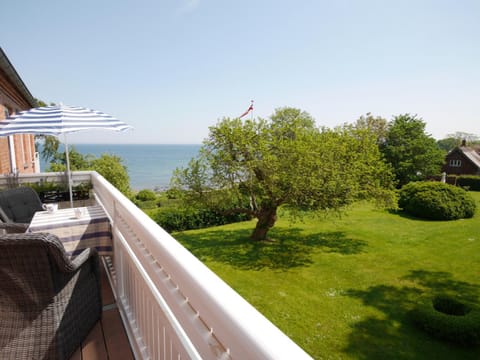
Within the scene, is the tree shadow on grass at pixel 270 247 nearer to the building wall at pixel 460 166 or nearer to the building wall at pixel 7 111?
the building wall at pixel 7 111

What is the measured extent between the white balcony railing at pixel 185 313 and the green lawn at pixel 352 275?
442 cm

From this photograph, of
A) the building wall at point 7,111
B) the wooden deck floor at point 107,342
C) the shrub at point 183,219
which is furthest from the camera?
the shrub at point 183,219

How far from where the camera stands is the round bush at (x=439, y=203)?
14.6 m

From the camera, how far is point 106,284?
3193 mm

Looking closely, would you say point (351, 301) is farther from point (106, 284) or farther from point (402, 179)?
point (402, 179)

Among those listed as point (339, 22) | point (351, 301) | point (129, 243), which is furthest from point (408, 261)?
point (129, 243)

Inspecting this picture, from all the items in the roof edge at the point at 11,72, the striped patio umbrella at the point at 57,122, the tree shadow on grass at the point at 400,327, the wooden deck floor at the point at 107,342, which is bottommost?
the tree shadow on grass at the point at 400,327

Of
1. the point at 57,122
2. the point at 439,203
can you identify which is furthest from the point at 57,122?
the point at 439,203

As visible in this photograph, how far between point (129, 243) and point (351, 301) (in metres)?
6.46

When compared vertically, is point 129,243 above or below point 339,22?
below

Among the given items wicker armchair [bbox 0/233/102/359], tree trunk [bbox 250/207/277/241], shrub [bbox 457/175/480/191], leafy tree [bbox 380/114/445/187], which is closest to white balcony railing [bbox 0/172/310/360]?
wicker armchair [bbox 0/233/102/359]

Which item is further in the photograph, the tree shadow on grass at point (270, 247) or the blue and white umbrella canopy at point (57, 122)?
the tree shadow on grass at point (270, 247)

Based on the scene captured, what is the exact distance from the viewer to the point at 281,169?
963cm

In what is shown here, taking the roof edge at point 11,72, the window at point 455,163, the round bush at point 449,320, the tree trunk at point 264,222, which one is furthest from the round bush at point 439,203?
the window at point 455,163
